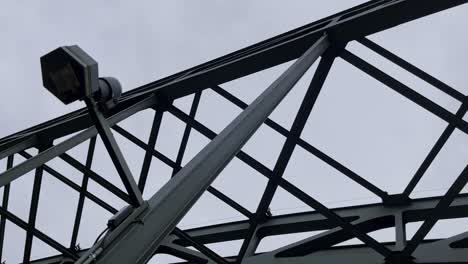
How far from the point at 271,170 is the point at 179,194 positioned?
4270mm

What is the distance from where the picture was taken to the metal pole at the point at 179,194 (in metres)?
3.36

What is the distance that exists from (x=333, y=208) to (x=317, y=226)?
40 cm

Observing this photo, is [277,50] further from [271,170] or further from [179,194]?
[179,194]

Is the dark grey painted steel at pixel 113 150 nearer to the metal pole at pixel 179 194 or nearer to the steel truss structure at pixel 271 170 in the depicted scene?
the steel truss structure at pixel 271 170

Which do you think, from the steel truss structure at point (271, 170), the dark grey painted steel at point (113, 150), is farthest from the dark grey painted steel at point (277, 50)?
the dark grey painted steel at point (113, 150)

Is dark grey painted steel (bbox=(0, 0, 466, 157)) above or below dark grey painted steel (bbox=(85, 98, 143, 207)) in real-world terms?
above

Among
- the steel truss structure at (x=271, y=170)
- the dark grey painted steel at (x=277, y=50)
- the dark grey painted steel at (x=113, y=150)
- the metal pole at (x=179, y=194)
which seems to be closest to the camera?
the metal pole at (x=179, y=194)

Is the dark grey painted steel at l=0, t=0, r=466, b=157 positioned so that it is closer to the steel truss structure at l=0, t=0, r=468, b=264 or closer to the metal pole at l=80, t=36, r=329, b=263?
the steel truss structure at l=0, t=0, r=468, b=264

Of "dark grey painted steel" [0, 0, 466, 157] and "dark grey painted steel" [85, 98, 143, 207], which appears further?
"dark grey painted steel" [0, 0, 466, 157]

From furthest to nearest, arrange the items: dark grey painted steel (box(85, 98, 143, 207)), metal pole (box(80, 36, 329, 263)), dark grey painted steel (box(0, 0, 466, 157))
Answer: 1. dark grey painted steel (box(0, 0, 466, 157))
2. dark grey painted steel (box(85, 98, 143, 207))
3. metal pole (box(80, 36, 329, 263))

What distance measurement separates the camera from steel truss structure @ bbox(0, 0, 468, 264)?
3859 millimetres

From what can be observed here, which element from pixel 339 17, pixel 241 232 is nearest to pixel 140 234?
pixel 339 17

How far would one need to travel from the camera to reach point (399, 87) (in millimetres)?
6730

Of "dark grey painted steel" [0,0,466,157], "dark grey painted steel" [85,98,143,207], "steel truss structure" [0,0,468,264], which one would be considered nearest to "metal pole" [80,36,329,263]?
"steel truss structure" [0,0,468,264]
